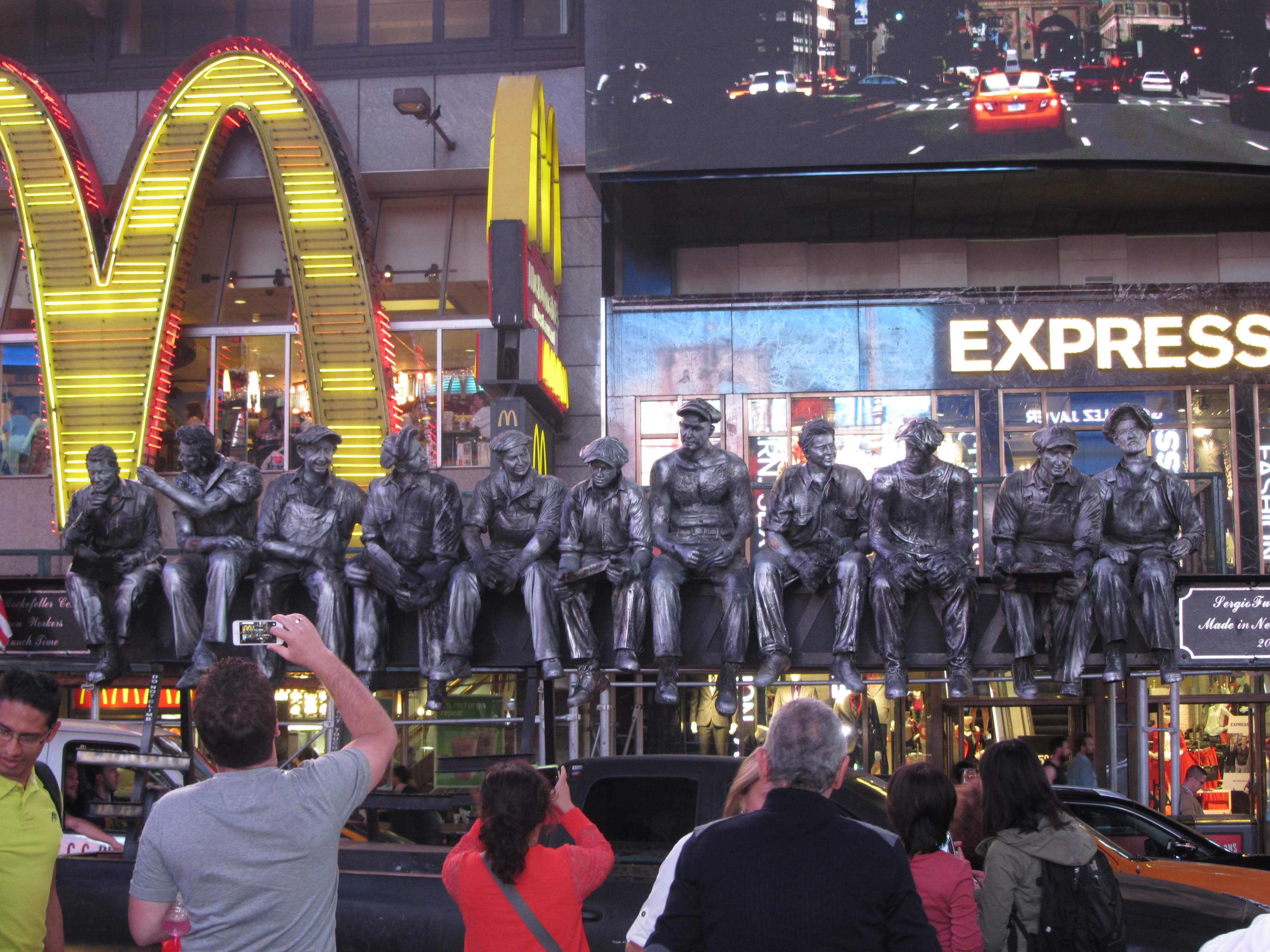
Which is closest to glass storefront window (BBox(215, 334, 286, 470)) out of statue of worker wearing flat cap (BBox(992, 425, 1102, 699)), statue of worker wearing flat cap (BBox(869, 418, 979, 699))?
statue of worker wearing flat cap (BBox(869, 418, 979, 699))

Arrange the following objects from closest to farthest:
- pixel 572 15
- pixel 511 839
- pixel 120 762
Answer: pixel 511 839 → pixel 120 762 → pixel 572 15

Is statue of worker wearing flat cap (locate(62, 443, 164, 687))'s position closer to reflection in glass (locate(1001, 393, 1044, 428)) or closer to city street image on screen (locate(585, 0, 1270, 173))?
city street image on screen (locate(585, 0, 1270, 173))

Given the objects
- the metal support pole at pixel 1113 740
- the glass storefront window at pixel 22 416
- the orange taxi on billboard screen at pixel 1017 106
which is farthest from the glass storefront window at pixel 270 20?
the metal support pole at pixel 1113 740

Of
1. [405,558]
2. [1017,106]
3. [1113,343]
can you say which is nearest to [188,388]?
[405,558]

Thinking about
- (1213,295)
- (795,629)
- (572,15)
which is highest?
(572,15)

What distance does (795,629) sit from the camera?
8.28 m

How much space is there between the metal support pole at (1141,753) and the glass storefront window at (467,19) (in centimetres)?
1158

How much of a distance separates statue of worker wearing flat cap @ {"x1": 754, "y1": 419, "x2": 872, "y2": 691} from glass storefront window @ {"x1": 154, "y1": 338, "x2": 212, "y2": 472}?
1073 centimetres

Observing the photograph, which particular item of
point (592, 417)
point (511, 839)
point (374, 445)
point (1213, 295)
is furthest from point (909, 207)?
point (511, 839)

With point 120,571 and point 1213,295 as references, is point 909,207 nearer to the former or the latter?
point 1213,295

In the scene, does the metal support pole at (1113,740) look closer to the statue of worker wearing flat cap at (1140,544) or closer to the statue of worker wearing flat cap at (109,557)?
the statue of worker wearing flat cap at (1140,544)

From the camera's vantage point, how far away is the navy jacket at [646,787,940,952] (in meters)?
2.78

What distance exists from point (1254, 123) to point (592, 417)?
8.73 m

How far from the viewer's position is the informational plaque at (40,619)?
9.03 metres
